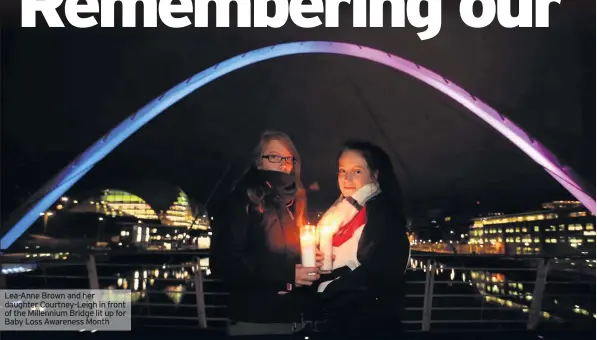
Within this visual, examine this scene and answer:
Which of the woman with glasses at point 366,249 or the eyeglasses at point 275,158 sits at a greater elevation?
the eyeglasses at point 275,158

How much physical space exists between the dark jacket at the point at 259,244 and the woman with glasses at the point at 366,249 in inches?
9.6

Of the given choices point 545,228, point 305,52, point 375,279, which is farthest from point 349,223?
point 545,228

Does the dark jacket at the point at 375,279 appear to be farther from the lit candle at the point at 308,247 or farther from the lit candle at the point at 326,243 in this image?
the lit candle at the point at 308,247

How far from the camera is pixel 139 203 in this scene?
714 inches

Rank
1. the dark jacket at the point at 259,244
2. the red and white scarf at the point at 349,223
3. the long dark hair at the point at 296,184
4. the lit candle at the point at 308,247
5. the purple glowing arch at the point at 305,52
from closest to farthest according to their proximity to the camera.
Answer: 1. the lit candle at the point at 308,247
2. the dark jacket at the point at 259,244
3. the long dark hair at the point at 296,184
4. the red and white scarf at the point at 349,223
5. the purple glowing arch at the point at 305,52

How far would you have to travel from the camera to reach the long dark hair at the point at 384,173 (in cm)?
262

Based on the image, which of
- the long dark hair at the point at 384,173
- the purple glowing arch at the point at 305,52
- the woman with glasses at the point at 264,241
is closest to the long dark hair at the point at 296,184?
the woman with glasses at the point at 264,241

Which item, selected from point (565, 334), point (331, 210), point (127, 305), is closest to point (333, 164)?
point (331, 210)

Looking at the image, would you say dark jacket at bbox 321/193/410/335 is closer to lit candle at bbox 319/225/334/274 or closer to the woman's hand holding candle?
lit candle at bbox 319/225/334/274

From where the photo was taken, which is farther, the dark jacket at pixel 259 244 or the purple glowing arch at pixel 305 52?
the purple glowing arch at pixel 305 52

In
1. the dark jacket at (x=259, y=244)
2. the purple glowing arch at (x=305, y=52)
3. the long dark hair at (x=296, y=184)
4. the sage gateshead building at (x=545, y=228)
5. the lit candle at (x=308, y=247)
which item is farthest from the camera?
the sage gateshead building at (x=545, y=228)

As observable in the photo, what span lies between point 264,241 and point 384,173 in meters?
0.78

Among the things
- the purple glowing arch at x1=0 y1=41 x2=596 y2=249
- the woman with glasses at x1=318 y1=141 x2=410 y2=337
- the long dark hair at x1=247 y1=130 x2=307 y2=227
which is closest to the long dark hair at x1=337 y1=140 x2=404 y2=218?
the woman with glasses at x1=318 y1=141 x2=410 y2=337

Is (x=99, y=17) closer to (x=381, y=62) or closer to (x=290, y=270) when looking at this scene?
(x=381, y=62)
